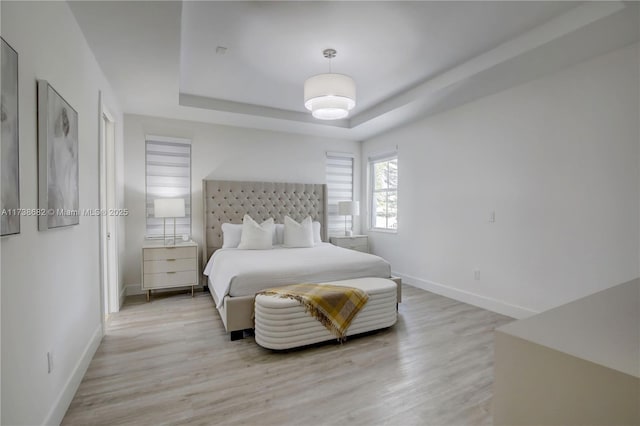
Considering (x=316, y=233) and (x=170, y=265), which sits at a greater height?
(x=316, y=233)

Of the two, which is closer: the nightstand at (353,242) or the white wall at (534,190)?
the white wall at (534,190)

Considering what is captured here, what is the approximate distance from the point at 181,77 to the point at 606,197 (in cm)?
440

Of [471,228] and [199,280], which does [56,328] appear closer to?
[199,280]

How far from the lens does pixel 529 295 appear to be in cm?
329

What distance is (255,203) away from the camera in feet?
16.3

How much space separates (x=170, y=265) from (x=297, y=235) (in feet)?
5.74

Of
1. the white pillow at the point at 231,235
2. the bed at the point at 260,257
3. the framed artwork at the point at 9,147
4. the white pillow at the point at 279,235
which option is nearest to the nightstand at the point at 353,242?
the bed at the point at 260,257

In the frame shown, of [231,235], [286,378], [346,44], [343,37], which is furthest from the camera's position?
[231,235]

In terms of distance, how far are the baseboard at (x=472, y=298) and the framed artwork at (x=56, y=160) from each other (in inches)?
161

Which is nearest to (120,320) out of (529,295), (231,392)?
(231,392)

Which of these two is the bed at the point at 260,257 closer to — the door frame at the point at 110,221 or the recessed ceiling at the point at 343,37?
the door frame at the point at 110,221

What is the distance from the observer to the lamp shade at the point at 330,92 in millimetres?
2865

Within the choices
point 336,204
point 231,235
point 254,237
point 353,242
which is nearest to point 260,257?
point 254,237

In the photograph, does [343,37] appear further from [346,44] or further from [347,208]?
[347,208]
